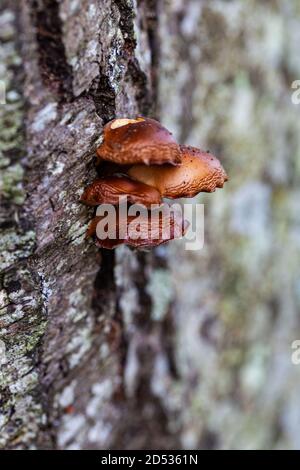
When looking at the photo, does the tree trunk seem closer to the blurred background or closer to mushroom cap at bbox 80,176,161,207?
mushroom cap at bbox 80,176,161,207

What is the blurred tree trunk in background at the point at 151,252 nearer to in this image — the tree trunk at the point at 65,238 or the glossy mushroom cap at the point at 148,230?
the tree trunk at the point at 65,238

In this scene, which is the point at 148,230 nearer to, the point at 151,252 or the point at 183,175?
the point at 183,175

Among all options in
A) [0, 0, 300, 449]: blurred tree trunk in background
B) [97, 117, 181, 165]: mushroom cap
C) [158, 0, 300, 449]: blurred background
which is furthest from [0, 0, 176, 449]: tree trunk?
[158, 0, 300, 449]: blurred background

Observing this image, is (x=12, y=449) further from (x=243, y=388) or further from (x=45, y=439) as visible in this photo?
(x=243, y=388)

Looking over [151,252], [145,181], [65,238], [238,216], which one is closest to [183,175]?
[145,181]
